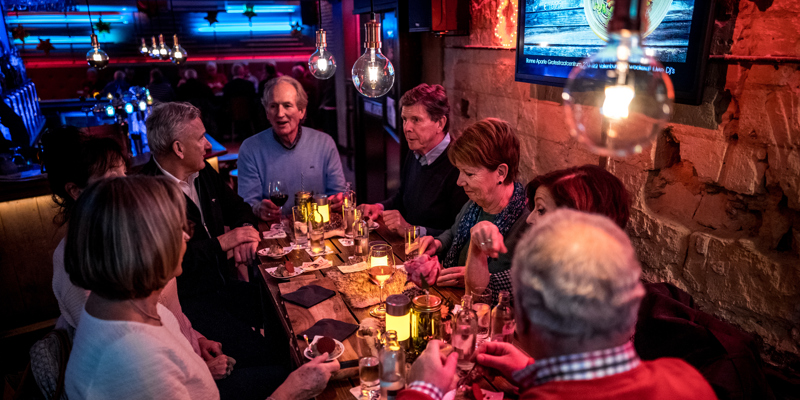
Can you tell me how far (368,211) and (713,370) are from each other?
2.14m

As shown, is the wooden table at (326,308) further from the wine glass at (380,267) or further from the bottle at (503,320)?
the bottle at (503,320)

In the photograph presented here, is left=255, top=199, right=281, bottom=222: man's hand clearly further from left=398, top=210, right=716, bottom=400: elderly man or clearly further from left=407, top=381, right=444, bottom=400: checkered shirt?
left=398, top=210, right=716, bottom=400: elderly man

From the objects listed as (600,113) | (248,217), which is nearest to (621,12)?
(600,113)

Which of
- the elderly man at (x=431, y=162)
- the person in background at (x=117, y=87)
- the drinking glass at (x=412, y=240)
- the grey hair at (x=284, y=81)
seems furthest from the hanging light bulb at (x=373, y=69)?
the person in background at (x=117, y=87)

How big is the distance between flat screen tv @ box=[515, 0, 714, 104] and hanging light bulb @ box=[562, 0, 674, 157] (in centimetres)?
115

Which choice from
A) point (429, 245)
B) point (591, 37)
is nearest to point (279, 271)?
point (429, 245)

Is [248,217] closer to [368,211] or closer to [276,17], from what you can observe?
[368,211]

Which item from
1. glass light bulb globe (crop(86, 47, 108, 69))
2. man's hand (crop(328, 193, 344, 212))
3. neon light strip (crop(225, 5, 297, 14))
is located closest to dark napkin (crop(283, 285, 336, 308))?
man's hand (crop(328, 193, 344, 212))

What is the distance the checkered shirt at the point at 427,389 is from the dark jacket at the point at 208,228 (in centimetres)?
170

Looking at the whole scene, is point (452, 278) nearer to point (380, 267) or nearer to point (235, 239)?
point (380, 267)

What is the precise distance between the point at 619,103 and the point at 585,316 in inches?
17.8

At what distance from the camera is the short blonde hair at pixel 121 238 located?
1283mm

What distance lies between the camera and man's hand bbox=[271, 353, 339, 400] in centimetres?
150

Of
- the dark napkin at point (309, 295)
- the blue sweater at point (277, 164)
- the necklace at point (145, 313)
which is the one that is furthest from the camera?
the blue sweater at point (277, 164)
